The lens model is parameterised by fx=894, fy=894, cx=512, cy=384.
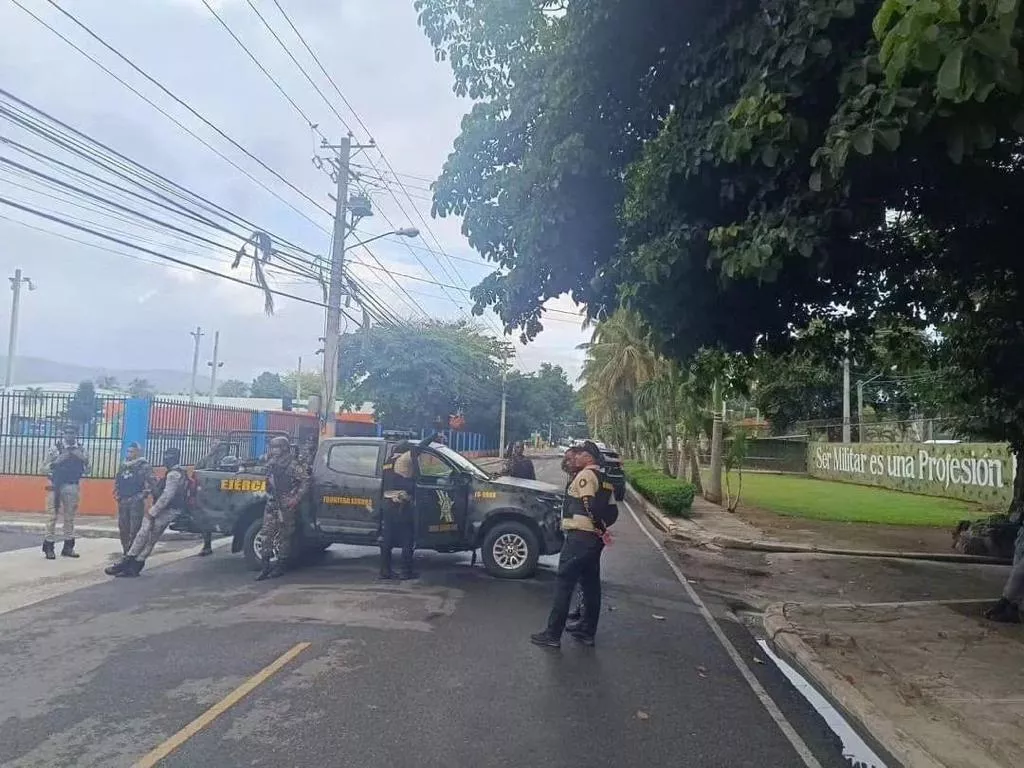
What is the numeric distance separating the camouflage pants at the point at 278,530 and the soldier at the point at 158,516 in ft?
4.16

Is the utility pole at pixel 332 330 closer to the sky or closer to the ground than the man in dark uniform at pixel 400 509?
closer to the sky

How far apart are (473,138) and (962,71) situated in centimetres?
610

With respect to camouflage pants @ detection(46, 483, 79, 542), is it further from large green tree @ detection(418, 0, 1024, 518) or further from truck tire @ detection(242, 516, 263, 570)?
large green tree @ detection(418, 0, 1024, 518)

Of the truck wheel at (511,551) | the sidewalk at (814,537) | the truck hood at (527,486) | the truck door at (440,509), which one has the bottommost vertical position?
the sidewalk at (814,537)

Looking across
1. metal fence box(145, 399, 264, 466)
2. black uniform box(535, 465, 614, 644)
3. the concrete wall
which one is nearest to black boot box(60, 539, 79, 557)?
metal fence box(145, 399, 264, 466)

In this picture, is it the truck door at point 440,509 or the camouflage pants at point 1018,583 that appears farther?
the truck door at point 440,509

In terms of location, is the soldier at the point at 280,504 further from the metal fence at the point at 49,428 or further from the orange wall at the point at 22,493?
the orange wall at the point at 22,493

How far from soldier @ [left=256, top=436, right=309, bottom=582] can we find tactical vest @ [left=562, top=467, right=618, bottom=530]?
14.6ft

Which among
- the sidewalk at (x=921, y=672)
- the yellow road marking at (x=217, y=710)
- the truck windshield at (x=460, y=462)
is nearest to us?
the yellow road marking at (x=217, y=710)

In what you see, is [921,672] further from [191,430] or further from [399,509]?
[191,430]

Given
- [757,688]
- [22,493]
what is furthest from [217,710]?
[22,493]

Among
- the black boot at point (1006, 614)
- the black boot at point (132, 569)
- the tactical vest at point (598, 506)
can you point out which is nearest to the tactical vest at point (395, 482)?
the black boot at point (132, 569)

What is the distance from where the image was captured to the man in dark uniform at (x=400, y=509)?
10656mm

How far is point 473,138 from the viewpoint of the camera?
9.56 metres
